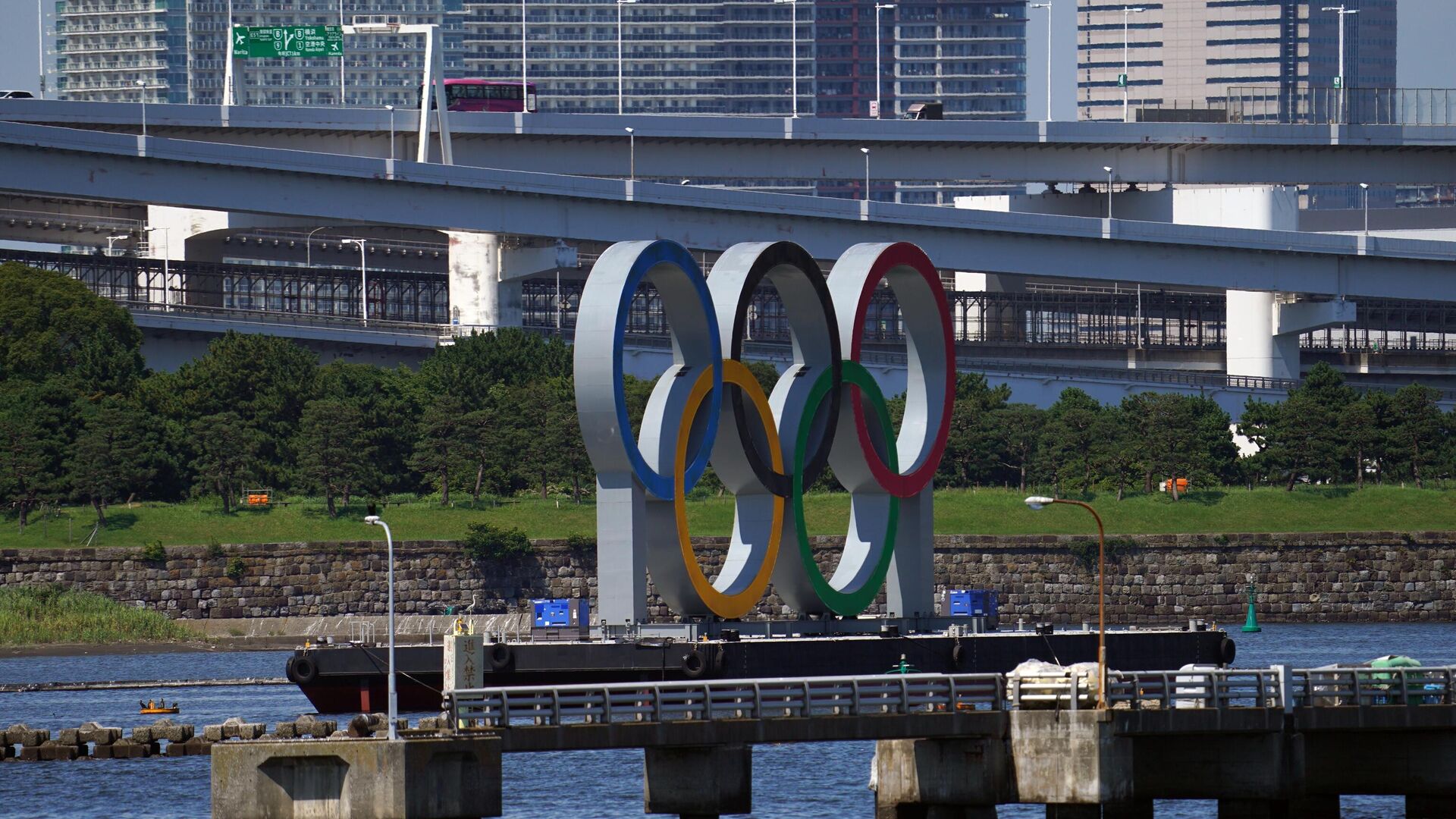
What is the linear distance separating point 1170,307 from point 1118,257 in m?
32.8

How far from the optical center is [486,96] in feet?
534

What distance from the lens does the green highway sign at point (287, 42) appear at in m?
152

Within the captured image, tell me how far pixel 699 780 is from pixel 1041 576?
79.9m

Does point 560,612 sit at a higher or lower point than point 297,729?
higher

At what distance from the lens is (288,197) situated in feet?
420

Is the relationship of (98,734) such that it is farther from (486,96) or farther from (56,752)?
(486,96)

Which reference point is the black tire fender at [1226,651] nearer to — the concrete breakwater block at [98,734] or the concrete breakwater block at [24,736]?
the concrete breakwater block at [98,734]

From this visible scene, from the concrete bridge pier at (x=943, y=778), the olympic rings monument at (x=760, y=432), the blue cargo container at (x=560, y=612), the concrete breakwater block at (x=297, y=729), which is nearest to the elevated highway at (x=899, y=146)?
the blue cargo container at (x=560, y=612)

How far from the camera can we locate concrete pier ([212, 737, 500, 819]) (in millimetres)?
42688

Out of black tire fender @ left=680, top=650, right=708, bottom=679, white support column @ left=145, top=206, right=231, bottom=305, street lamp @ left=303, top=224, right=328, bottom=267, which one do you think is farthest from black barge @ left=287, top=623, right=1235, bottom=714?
street lamp @ left=303, top=224, right=328, bottom=267

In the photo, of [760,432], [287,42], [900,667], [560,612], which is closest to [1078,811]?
[900,667]

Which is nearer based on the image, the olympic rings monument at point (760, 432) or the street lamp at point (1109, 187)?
the olympic rings monument at point (760, 432)

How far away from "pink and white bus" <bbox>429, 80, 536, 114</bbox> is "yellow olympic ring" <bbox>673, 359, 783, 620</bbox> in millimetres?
90953

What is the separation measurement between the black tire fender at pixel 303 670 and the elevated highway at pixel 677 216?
1996 inches
